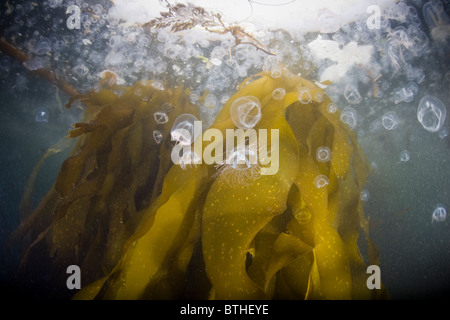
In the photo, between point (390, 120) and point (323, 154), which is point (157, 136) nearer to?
point (323, 154)

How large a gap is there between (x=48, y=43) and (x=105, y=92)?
2.05 meters

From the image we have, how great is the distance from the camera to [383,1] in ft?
7.84

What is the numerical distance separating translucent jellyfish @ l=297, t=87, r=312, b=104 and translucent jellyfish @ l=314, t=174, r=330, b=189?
748mm

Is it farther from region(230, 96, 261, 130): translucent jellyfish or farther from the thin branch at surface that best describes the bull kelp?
the thin branch at surface

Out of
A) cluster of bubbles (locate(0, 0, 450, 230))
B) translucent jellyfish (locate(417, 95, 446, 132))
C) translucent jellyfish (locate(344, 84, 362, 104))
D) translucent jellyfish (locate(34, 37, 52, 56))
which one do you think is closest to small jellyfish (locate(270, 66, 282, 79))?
cluster of bubbles (locate(0, 0, 450, 230))

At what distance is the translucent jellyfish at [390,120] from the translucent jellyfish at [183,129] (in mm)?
5401

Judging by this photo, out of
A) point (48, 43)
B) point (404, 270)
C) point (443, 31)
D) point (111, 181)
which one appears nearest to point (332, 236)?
point (111, 181)

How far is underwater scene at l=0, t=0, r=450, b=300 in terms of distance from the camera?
4.98ft

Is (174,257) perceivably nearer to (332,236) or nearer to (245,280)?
(245,280)

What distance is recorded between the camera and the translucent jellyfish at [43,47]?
3.45 m

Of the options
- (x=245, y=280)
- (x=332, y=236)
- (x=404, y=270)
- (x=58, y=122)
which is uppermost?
(x=58, y=122)

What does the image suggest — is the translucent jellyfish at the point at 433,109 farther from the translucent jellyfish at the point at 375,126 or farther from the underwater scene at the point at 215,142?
the translucent jellyfish at the point at 375,126

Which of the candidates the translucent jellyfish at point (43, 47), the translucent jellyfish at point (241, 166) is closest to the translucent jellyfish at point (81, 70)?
the translucent jellyfish at point (43, 47)

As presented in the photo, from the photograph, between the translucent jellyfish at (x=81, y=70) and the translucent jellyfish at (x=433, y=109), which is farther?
the translucent jellyfish at (x=433, y=109)
